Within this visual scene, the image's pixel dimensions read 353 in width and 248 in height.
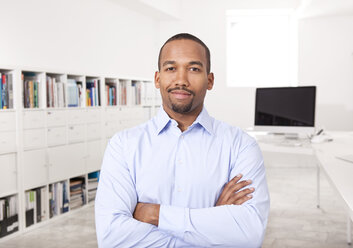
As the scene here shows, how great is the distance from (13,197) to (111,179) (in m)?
2.33

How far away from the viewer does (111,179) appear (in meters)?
1.36

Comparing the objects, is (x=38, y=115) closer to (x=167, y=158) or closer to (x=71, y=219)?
(x=71, y=219)

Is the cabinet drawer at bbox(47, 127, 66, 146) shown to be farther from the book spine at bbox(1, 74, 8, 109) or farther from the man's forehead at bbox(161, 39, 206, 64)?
the man's forehead at bbox(161, 39, 206, 64)

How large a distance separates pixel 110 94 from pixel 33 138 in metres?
1.28

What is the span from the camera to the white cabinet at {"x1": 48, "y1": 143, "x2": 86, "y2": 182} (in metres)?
3.68

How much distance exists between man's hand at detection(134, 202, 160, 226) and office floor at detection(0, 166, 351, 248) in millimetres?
1977

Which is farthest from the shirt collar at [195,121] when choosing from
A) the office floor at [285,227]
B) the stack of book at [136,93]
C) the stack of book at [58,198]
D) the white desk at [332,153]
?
the stack of book at [136,93]

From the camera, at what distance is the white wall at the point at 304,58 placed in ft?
20.7

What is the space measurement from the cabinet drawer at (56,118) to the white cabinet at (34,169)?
279 mm

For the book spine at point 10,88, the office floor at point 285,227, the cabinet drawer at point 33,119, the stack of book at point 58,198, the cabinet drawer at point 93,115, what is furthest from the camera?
the cabinet drawer at point 93,115

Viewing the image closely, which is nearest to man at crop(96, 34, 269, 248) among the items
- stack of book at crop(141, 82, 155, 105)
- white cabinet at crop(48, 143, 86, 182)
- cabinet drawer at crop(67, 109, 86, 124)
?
white cabinet at crop(48, 143, 86, 182)

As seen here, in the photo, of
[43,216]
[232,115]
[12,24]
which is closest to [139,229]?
[43,216]

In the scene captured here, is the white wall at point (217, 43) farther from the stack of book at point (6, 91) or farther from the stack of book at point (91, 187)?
the stack of book at point (6, 91)

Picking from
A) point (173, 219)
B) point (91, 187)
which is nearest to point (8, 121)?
point (91, 187)
